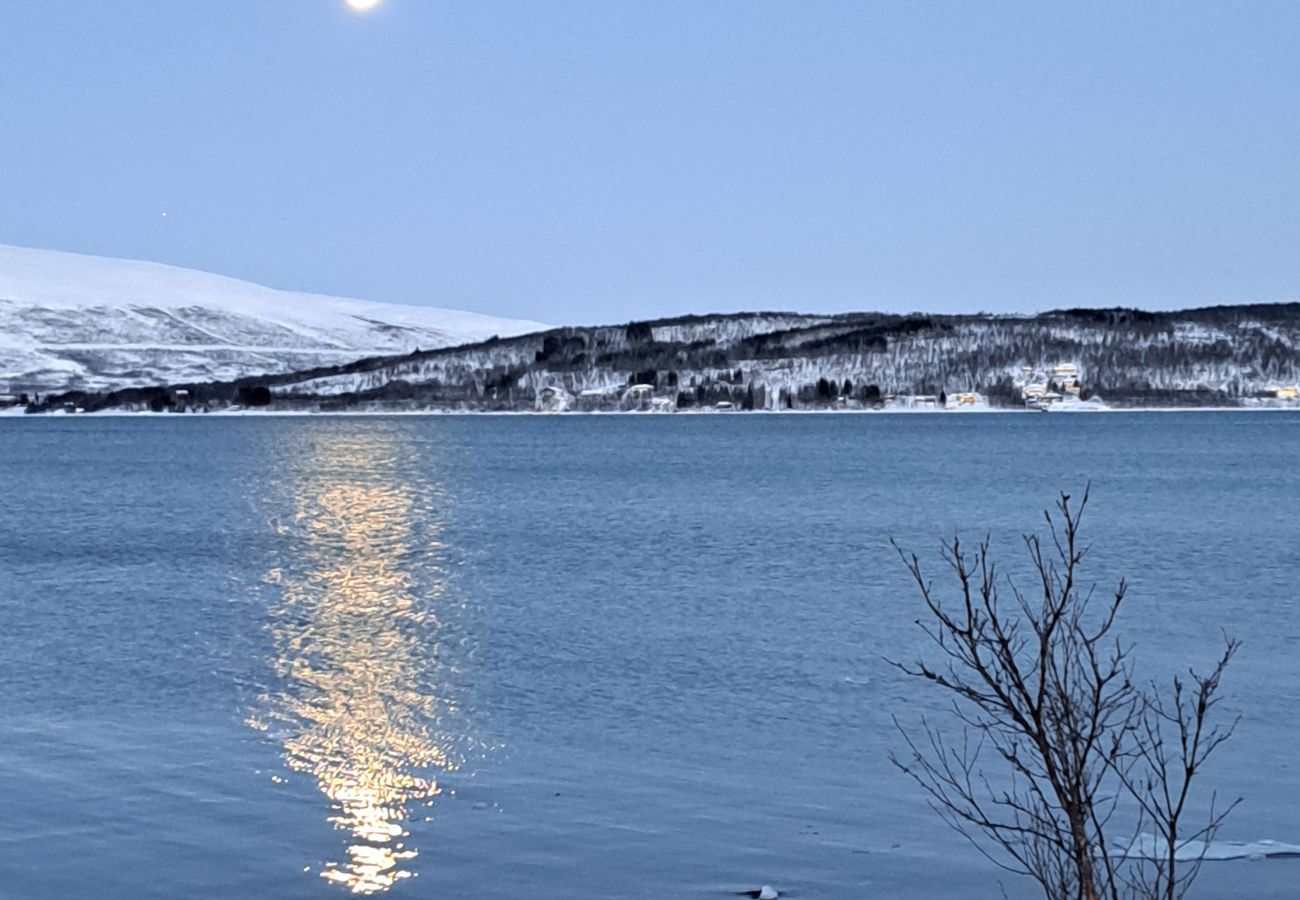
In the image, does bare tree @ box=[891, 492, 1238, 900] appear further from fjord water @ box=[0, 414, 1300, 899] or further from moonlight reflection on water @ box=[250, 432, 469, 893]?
moonlight reflection on water @ box=[250, 432, 469, 893]

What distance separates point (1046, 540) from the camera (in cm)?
3309

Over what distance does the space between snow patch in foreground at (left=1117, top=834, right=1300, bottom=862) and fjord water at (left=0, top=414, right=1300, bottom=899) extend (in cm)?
18

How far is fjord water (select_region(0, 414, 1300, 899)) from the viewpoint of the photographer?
9039 millimetres

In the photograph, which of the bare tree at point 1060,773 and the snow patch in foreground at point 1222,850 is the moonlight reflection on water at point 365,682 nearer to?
the bare tree at point 1060,773

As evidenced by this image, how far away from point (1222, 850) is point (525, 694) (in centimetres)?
696

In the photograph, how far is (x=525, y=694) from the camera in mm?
14289

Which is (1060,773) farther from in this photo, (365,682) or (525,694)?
(365,682)

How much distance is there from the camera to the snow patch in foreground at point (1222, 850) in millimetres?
9023

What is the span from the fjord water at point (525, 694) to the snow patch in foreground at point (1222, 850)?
18 cm

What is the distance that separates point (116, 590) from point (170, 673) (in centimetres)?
827

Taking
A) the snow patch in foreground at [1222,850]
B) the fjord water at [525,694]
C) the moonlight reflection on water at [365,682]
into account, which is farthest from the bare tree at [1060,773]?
the moonlight reflection on water at [365,682]

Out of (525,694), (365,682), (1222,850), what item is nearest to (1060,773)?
(1222,850)

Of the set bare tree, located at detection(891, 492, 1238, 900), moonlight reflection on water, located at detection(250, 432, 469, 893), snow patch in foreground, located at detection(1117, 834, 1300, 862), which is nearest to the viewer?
bare tree, located at detection(891, 492, 1238, 900)

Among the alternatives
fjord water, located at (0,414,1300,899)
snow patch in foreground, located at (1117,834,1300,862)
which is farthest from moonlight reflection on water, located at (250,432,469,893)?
snow patch in foreground, located at (1117,834,1300,862)
